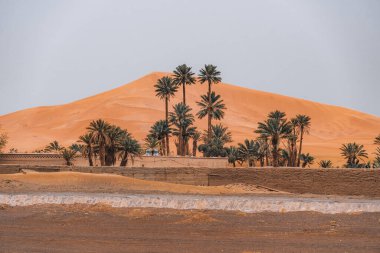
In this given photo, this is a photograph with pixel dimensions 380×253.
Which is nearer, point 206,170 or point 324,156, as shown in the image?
point 206,170

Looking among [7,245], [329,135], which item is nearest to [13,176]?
[7,245]

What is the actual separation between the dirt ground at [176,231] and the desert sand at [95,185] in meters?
7.68

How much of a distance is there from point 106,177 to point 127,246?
64.1 feet

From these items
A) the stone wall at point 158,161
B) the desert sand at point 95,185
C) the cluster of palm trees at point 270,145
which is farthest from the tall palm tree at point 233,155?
the desert sand at point 95,185

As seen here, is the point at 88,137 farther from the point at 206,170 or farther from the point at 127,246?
the point at 127,246

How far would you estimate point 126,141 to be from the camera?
64.1 meters

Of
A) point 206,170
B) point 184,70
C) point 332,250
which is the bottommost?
point 332,250

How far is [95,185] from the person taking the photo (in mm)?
38625

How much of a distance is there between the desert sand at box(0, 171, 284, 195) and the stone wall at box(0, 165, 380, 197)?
0.65 m

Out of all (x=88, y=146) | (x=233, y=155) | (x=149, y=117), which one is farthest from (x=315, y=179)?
(x=149, y=117)

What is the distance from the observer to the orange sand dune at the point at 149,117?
468ft

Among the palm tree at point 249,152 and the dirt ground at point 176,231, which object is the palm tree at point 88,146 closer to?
the palm tree at point 249,152

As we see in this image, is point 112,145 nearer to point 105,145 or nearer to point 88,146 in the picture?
point 105,145

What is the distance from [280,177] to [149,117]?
114 meters
